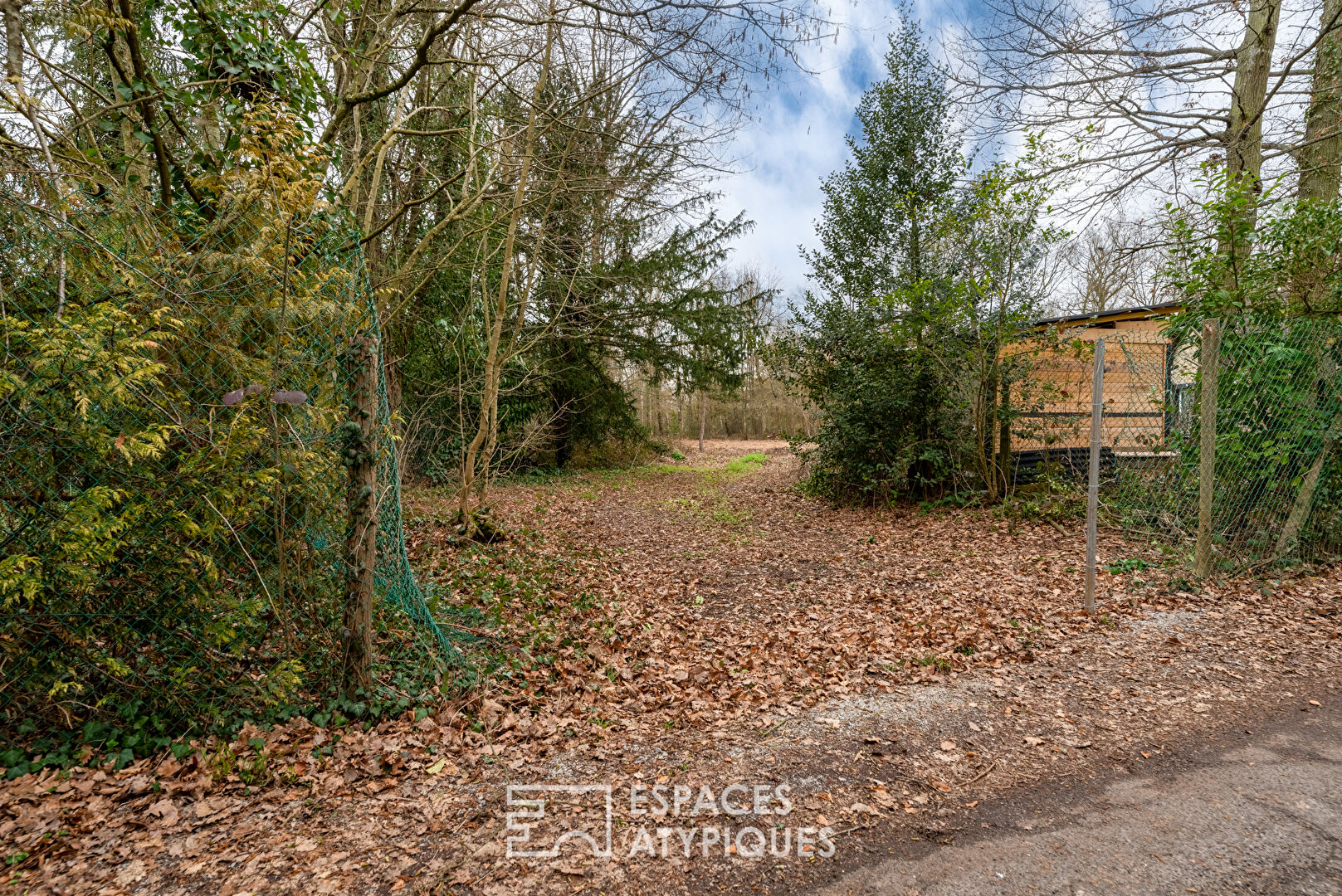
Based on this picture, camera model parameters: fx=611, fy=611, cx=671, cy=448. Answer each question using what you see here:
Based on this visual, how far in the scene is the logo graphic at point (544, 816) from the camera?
2455 millimetres

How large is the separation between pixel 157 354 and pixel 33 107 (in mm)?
1551

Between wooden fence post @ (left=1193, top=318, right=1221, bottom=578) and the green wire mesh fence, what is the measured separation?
6762mm

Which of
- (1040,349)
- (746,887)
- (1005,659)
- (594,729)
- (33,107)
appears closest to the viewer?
(746,887)

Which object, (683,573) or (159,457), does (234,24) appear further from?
(683,573)

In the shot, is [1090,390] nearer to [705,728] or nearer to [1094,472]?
[1094,472]

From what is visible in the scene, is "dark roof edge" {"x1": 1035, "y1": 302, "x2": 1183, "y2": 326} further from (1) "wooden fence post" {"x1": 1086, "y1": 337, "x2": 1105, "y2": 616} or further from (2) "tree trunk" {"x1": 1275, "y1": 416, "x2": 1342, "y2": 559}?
(1) "wooden fence post" {"x1": 1086, "y1": 337, "x2": 1105, "y2": 616}

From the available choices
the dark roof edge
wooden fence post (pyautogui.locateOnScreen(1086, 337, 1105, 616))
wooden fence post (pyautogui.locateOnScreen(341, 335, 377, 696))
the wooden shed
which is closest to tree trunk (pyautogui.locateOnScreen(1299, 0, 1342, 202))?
the wooden shed

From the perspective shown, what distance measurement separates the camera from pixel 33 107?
3.27 m

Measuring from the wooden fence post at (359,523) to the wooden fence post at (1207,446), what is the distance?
22.1ft

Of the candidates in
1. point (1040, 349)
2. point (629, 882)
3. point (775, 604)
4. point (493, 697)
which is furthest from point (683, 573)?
point (1040, 349)

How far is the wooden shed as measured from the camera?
6273 millimetres

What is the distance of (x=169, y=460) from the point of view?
10.1 feet

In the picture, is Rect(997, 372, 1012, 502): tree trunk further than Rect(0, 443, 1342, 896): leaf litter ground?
Yes

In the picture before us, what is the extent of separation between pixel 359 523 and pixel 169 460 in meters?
0.93
